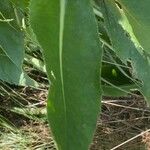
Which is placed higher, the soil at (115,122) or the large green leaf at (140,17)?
the large green leaf at (140,17)

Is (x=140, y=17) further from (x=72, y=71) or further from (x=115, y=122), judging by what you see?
(x=115, y=122)

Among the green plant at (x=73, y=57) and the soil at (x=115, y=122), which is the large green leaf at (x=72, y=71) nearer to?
the green plant at (x=73, y=57)

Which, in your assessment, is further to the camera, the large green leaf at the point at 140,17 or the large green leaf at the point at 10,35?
the large green leaf at the point at 10,35

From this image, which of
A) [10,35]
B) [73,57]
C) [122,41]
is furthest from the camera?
[10,35]

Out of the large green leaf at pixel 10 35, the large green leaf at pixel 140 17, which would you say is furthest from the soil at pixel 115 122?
the large green leaf at pixel 140 17

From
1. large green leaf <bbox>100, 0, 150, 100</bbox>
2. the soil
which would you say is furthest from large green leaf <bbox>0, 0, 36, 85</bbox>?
the soil

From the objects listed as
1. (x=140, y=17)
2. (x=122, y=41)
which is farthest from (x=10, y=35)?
(x=140, y=17)

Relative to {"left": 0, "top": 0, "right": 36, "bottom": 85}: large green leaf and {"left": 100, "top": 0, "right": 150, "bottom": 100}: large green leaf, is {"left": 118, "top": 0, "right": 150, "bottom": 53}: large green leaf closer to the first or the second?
{"left": 100, "top": 0, "right": 150, "bottom": 100}: large green leaf

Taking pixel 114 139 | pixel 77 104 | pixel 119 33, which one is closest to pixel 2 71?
pixel 119 33
